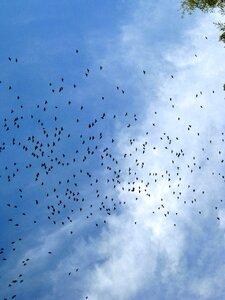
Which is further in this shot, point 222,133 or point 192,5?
point 222,133

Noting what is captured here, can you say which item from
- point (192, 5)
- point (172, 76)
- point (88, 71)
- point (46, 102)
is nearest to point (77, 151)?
point (46, 102)

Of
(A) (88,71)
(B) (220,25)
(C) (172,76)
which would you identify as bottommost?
(B) (220,25)

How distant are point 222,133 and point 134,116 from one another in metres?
8.56

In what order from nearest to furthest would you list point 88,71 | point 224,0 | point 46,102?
point 224,0, point 88,71, point 46,102

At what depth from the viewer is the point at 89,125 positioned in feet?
130

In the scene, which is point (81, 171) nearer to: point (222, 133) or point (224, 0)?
point (222, 133)

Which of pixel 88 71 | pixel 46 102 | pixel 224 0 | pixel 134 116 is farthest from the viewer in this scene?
pixel 46 102

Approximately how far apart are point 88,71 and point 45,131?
7969mm

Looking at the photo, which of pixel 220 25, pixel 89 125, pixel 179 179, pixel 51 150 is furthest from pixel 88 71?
pixel 220 25

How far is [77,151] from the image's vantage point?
41.5 meters

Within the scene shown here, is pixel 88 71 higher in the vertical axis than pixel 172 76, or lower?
higher

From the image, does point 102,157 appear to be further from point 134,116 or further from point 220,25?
point 220,25

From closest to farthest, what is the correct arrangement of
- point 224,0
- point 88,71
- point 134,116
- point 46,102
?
point 224,0
point 88,71
point 134,116
point 46,102

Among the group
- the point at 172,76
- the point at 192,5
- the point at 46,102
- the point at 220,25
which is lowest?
the point at 220,25
